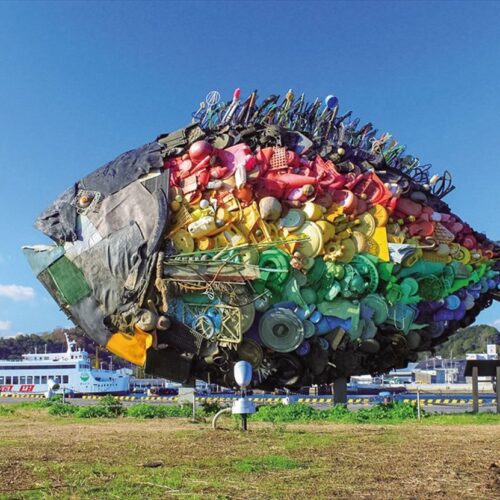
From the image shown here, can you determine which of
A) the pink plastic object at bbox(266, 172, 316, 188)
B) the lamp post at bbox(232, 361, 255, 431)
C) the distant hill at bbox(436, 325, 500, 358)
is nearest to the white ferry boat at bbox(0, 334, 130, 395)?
the lamp post at bbox(232, 361, 255, 431)

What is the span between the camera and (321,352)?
14039mm

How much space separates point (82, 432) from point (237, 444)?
494 cm

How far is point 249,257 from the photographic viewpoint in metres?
13.5

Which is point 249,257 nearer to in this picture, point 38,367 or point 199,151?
point 199,151

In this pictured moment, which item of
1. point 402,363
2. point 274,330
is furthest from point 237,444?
point 402,363

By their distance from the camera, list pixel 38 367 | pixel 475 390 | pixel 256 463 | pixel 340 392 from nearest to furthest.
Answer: pixel 256 463, pixel 340 392, pixel 475 390, pixel 38 367

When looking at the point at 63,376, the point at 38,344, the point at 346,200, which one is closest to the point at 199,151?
the point at 346,200

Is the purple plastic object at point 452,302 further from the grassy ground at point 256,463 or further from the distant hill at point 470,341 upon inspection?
the distant hill at point 470,341

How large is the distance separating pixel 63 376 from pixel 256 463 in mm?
50710

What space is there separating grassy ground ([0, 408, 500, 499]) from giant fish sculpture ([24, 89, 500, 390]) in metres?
1.83

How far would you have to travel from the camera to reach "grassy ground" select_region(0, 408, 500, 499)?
262 inches

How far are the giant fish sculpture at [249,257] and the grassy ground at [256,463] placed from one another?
1827mm

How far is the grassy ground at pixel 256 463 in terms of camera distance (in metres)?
6.65

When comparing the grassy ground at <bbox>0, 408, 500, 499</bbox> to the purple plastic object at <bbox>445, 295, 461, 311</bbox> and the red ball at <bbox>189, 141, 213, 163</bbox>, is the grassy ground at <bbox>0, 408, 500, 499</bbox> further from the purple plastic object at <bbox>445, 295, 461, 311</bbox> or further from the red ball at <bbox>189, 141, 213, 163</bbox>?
the red ball at <bbox>189, 141, 213, 163</bbox>
